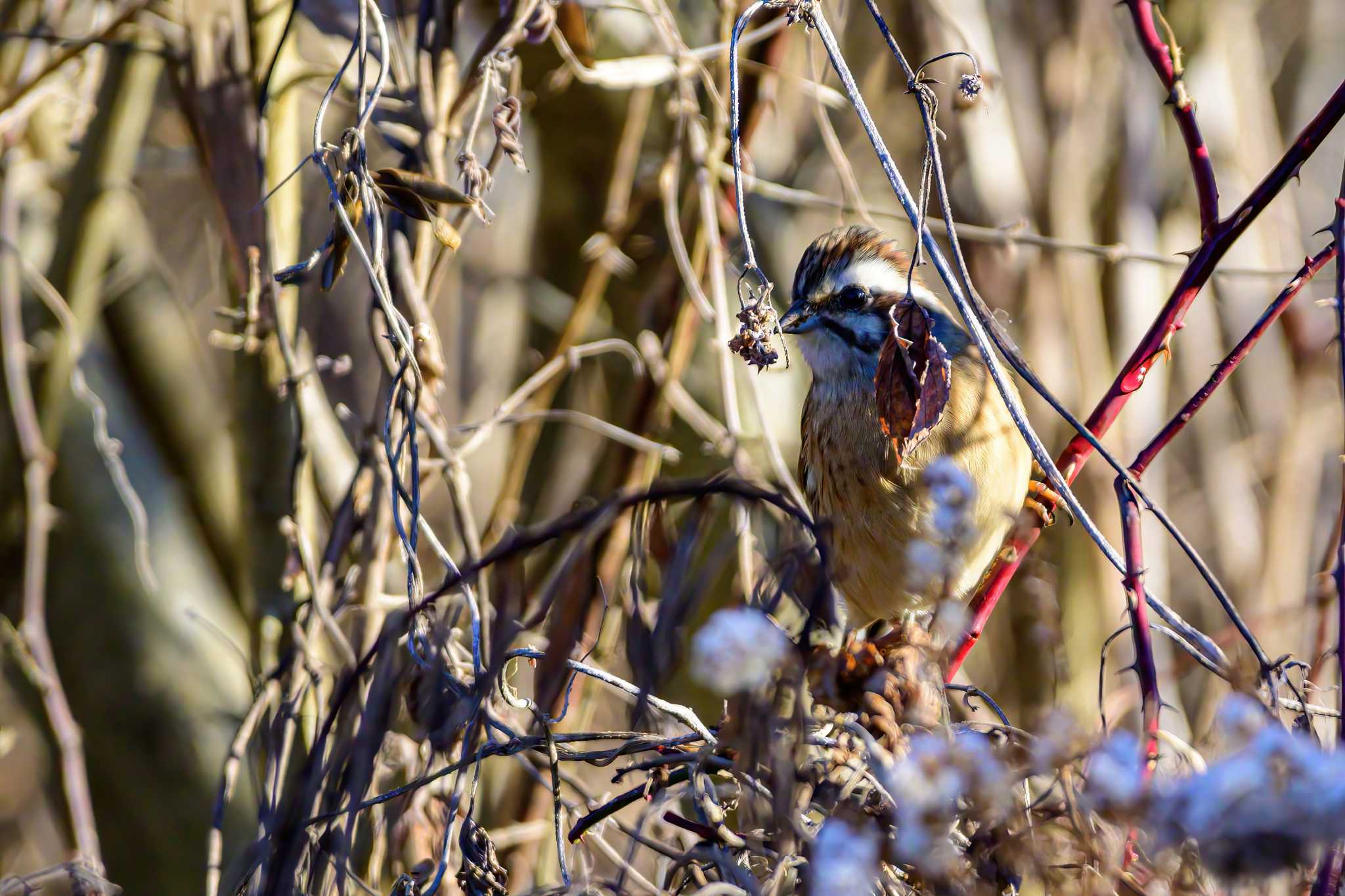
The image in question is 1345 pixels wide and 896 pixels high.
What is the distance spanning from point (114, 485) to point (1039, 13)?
181 inches

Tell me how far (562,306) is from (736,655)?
394 centimetres

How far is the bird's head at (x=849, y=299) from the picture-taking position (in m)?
3.09

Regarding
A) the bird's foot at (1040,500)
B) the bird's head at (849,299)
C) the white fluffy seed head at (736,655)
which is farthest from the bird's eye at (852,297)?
the white fluffy seed head at (736,655)

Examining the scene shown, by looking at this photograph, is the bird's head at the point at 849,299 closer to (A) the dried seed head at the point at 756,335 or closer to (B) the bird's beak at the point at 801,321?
(B) the bird's beak at the point at 801,321

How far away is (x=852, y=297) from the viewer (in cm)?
311

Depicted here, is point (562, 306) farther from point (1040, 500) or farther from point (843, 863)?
point (843, 863)

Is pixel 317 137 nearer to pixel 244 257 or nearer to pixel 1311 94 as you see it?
pixel 244 257

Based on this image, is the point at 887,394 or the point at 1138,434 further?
the point at 1138,434

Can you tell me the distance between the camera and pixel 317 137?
1931 millimetres

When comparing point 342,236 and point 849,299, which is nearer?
point 342,236

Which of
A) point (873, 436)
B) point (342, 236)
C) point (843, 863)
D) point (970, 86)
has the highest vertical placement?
point (970, 86)

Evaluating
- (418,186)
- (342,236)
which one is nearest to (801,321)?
(418,186)

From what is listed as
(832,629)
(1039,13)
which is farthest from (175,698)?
(1039,13)

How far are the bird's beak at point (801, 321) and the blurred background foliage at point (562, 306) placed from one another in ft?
0.73
